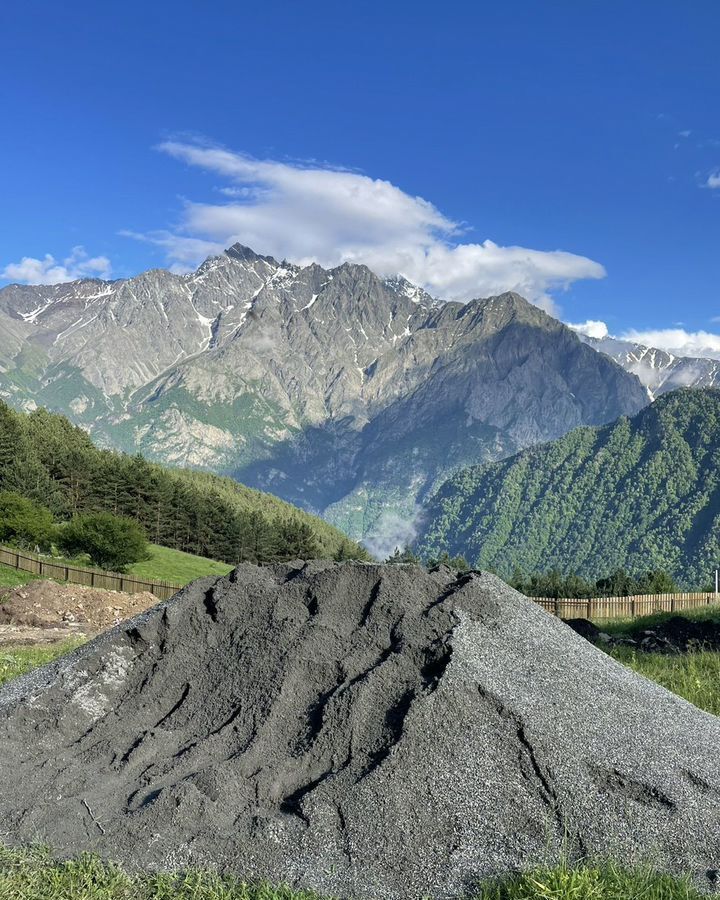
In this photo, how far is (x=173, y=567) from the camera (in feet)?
200

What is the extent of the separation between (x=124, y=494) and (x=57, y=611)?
171 ft

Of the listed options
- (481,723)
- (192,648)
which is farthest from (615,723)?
(192,648)

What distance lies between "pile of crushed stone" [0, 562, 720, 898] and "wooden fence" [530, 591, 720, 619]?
28.6 m

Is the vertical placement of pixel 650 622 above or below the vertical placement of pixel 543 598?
above

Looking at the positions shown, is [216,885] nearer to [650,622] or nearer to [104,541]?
[650,622]

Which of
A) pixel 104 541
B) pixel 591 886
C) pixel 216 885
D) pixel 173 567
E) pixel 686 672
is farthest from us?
pixel 173 567

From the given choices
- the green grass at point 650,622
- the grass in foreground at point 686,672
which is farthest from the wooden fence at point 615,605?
the grass in foreground at point 686,672

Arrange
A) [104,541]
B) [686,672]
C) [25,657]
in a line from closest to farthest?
1. [686,672]
2. [25,657]
3. [104,541]

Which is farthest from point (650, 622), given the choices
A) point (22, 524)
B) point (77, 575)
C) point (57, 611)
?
point (22, 524)

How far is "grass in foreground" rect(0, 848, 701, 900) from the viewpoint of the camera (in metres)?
6.80

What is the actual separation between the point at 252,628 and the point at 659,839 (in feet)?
20.4

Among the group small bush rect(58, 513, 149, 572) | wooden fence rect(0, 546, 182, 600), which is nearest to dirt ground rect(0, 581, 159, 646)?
wooden fence rect(0, 546, 182, 600)

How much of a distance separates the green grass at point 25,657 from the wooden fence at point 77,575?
1676cm

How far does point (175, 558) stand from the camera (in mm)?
66562
